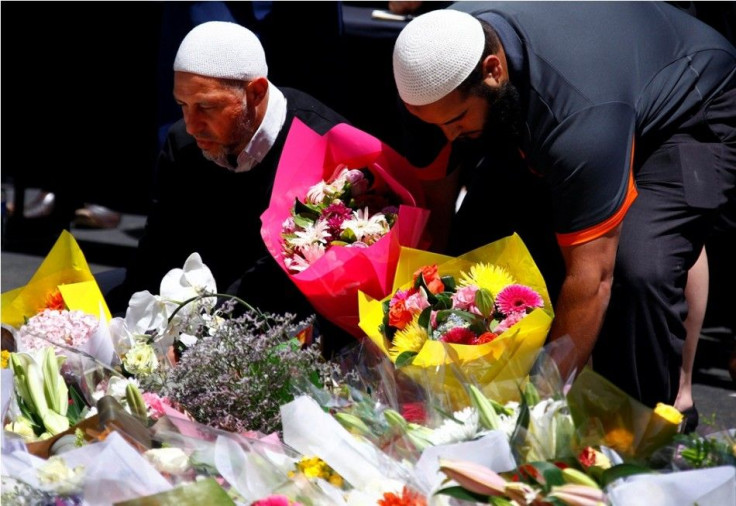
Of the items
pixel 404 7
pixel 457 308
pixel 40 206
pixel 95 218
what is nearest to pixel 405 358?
pixel 457 308

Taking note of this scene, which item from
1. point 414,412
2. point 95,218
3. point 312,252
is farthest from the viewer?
point 95,218

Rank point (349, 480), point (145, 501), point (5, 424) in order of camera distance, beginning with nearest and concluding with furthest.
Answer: point (145, 501) → point (349, 480) → point (5, 424)

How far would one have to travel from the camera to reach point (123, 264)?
5371 millimetres

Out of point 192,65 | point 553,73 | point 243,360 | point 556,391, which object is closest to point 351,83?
point 192,65

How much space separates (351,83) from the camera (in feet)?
17.5

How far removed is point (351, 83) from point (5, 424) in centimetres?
343

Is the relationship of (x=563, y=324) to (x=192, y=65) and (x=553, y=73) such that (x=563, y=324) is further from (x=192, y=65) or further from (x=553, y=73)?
(x=192, y=65)

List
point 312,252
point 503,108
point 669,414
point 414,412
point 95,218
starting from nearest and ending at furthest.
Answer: point 669,414 → point 414,412 → point 503,108 → point 312,252 → point 95,218

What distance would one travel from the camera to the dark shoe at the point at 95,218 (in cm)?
600

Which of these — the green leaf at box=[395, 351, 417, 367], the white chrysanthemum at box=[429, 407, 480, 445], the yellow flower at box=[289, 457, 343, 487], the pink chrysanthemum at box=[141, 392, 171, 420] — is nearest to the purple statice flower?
the pink chrysanthemum at box=[141, 392, 171, 420]

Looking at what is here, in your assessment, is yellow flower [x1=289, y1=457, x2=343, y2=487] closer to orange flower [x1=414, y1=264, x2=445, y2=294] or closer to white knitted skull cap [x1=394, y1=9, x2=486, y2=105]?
orange flower [x1=414, y1=264, x2=445, y2=294]

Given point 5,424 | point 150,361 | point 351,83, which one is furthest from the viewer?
point 351,83

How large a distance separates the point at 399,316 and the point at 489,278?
211 mm

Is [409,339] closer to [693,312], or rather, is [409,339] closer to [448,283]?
[448,283]
